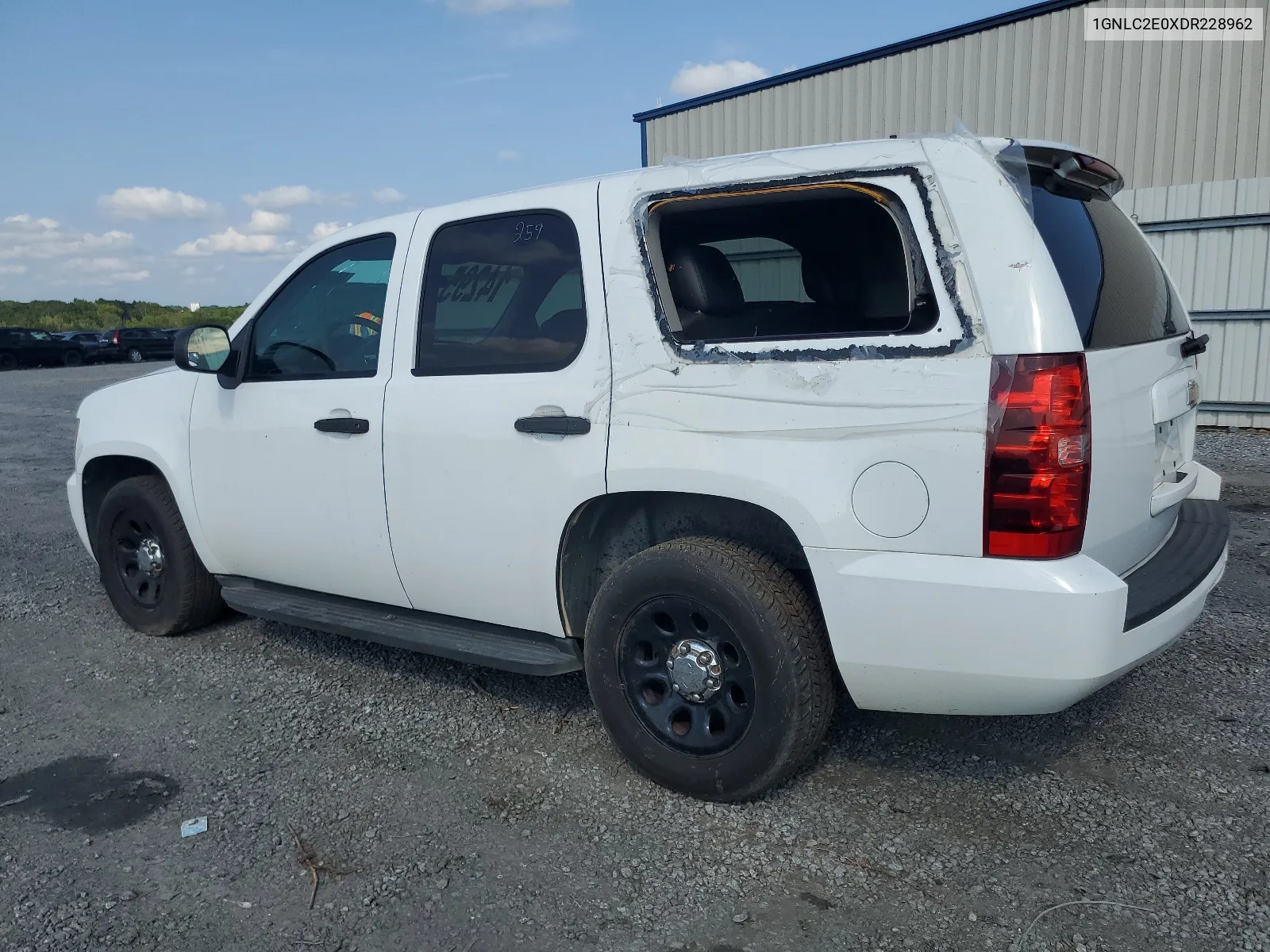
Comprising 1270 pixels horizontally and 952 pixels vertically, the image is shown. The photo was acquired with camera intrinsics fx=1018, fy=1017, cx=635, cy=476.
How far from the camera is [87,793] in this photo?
333 centimetres

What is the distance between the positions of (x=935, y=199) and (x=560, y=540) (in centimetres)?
153

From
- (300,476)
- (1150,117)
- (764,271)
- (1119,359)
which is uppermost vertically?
(1150,117)

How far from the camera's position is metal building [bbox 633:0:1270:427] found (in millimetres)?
10734

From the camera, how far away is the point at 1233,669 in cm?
404

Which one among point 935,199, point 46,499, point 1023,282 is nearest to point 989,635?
point 1023,282

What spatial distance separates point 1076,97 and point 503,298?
11.1 m

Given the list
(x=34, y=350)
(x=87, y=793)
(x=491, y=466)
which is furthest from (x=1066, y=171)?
(x=34, y=350)

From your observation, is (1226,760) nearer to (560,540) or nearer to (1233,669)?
(1233,669)

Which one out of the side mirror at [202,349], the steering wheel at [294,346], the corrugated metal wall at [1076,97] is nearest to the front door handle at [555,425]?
the steering wheel at [294,346]

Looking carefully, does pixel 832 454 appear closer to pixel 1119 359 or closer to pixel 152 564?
pixel 1119 359

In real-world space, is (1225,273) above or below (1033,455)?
above

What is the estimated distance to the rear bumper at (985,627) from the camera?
2.52 meters

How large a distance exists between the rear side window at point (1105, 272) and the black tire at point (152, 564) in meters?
3.77

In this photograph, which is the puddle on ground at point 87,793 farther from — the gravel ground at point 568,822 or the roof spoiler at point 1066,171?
the roof spoiler at point 1066,171
